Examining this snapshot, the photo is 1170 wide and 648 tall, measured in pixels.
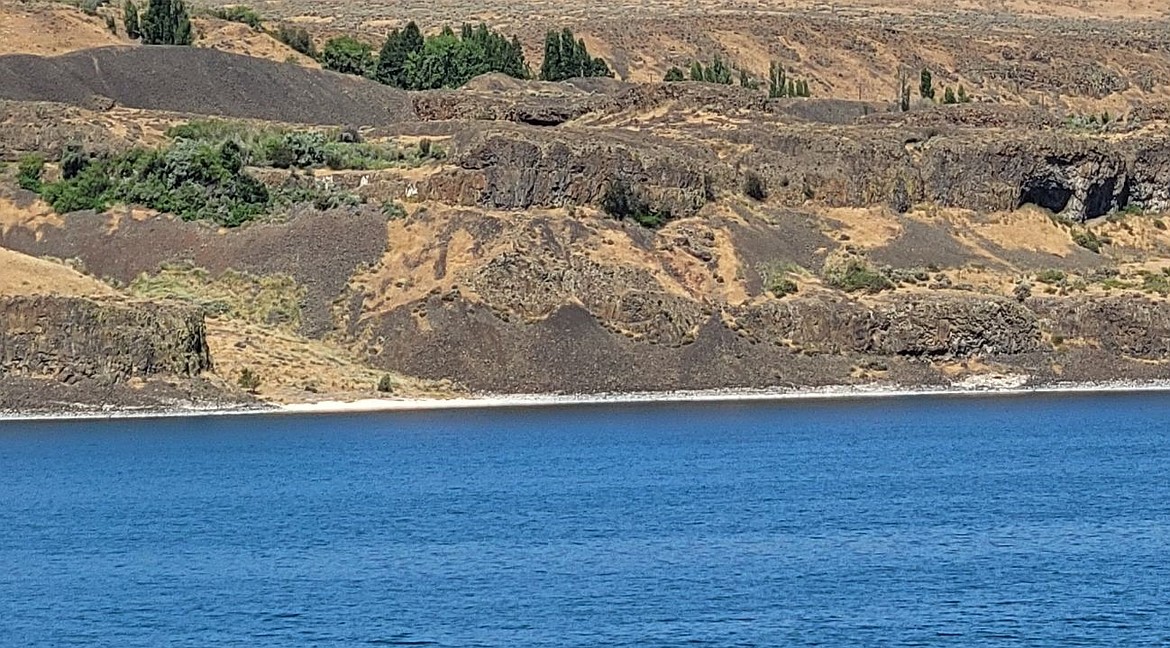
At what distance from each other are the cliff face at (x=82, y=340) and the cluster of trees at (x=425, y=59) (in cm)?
5640

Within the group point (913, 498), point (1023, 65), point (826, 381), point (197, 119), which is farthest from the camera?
point (1023, 65)

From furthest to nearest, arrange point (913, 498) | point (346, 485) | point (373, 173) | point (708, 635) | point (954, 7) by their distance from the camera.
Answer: point (954, 7) < point (373, 173) < point (346, 485) < point (913, 498) < point (708, 635)

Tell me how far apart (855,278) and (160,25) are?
174ft

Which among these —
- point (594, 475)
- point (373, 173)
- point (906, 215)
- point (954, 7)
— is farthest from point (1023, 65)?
point (594, 475)

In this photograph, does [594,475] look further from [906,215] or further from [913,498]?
[906,215]

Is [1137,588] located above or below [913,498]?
above

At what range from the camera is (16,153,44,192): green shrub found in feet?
345

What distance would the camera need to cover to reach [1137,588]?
Answer: 42.7 meters

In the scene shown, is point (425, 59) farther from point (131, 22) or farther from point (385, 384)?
point (385, 384)

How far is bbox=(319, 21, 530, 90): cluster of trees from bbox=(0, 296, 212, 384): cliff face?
185 ft

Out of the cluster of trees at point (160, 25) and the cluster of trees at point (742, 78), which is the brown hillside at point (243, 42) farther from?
the cluster of trees at point (742, 78)

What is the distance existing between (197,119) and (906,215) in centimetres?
3467

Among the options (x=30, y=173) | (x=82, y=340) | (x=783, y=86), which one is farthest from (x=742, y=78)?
(x=82, y=340)

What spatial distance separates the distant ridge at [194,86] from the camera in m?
124
